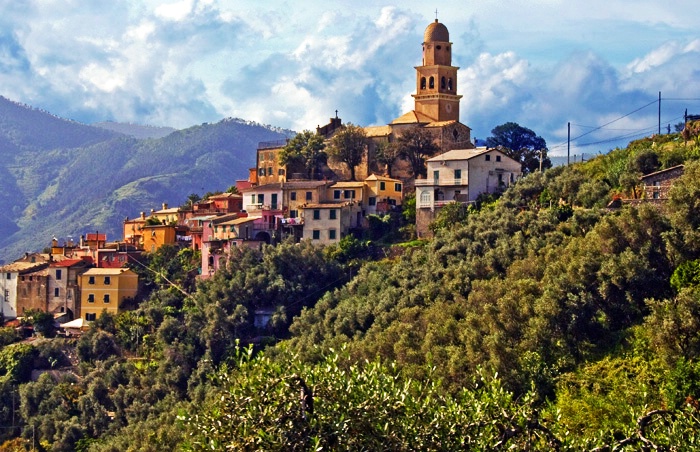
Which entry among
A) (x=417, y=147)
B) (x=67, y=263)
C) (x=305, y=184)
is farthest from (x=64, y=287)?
(x=417, y=147)

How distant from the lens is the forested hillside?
2877cm

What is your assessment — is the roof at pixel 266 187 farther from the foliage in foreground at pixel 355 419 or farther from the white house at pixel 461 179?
the foliage in foreground at pixel 355 419

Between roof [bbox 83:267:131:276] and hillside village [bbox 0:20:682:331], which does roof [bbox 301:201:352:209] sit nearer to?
hillside village [bbox 0:20:682:331]

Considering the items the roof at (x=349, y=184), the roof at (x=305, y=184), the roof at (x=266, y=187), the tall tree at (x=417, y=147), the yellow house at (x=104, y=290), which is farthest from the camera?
the roof at (x=266, y=187)

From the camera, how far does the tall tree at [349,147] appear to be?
76500 mm

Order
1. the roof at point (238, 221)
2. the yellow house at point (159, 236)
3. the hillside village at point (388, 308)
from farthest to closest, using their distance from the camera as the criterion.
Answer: the yellow house at point (159, 236) → the roof at point (238, 221) → the hillside village at point (388, 308)

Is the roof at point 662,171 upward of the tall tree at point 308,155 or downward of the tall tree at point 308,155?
downward

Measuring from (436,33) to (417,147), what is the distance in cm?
787

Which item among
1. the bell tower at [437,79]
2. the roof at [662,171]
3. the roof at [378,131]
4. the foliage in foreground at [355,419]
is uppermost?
the bell tower at [437,79]

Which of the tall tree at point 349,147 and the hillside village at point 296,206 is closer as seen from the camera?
the hillside village at point 296,206

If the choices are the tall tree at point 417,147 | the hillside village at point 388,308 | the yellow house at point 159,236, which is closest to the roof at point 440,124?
the hillside village at point 388,308

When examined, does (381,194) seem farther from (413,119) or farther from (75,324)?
(75,324)

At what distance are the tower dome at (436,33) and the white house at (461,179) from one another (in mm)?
11468

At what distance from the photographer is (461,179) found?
68000 millimetres
